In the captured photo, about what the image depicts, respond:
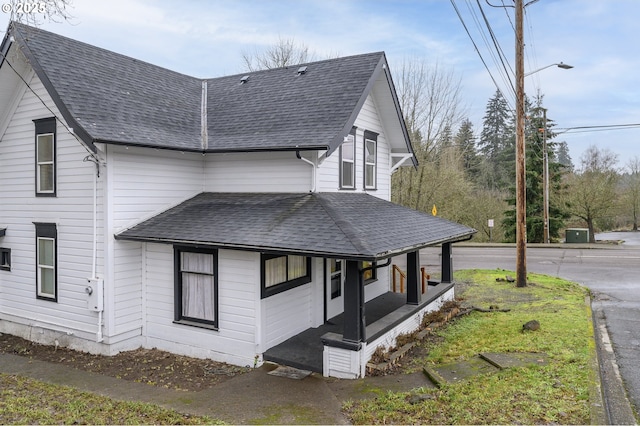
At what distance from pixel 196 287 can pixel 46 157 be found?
4.91 meters

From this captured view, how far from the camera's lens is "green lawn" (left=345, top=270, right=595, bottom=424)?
6.24 meters

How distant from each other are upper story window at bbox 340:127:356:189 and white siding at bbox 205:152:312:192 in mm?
1514

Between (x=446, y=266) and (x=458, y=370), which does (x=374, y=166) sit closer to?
(x=446, y=266)

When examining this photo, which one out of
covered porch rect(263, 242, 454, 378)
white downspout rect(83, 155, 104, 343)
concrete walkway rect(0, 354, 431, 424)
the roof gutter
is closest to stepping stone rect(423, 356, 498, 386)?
concrete walkway rect(0, 354, 431, 424)

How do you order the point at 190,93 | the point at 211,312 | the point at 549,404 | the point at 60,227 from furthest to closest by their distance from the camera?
the point at 190,93 → the point at 60,227 → the point at 211,312 → the point at 549,404

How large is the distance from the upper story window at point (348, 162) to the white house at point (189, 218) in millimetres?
65

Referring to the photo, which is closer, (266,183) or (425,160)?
(266,183)

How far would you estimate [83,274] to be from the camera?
9.99m

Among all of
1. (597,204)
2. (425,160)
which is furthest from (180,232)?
(597,204)

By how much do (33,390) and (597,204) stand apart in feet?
112

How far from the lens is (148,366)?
909cm

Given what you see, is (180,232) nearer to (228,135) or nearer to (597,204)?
(228,135)

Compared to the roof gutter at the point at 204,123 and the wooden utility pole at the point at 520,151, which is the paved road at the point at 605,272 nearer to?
the wooden utility pole at the point at 520,151

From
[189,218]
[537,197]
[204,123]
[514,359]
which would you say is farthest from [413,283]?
[537,197]
